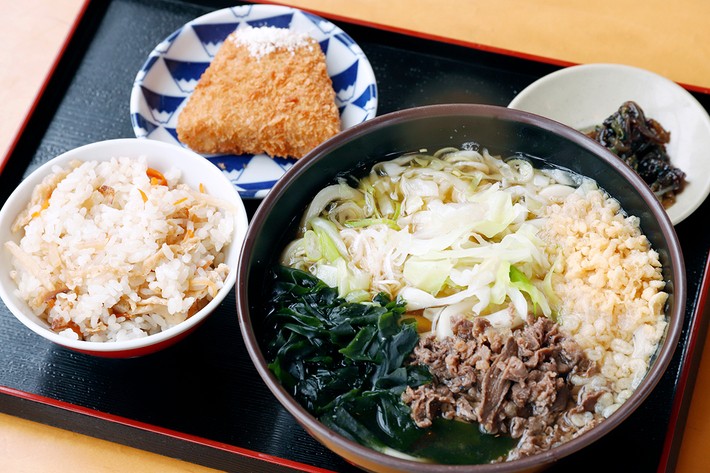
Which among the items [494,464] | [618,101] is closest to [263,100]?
[618,101]

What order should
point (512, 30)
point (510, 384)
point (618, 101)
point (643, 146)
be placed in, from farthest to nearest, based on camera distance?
1. point (512, 30)
2. point (618, 101)
3. point (643, 146)
4. point (510, 384)

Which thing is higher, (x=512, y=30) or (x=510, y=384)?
(x=512, y=30)

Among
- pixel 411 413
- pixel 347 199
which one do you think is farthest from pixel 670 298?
pixel 347 199

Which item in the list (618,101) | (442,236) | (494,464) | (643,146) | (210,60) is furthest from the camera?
(210,60)

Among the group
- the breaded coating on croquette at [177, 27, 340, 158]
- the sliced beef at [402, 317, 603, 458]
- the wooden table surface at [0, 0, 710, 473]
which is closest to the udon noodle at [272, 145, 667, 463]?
the sliced beef at [402, 317, 603, 458]

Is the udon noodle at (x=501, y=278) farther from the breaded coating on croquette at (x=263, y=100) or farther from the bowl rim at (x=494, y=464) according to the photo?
the breaded coating on croquette at (x=263, y=100)

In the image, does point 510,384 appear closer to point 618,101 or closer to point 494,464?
point 494,464

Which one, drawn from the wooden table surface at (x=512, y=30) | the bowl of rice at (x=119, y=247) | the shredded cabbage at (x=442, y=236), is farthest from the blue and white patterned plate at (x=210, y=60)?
the shredded cabbage at (x=442, y=236)

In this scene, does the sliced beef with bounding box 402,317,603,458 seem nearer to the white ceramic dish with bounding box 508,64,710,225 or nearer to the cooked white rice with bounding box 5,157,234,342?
the cooked white rice with bounding box 5,157,234,342
